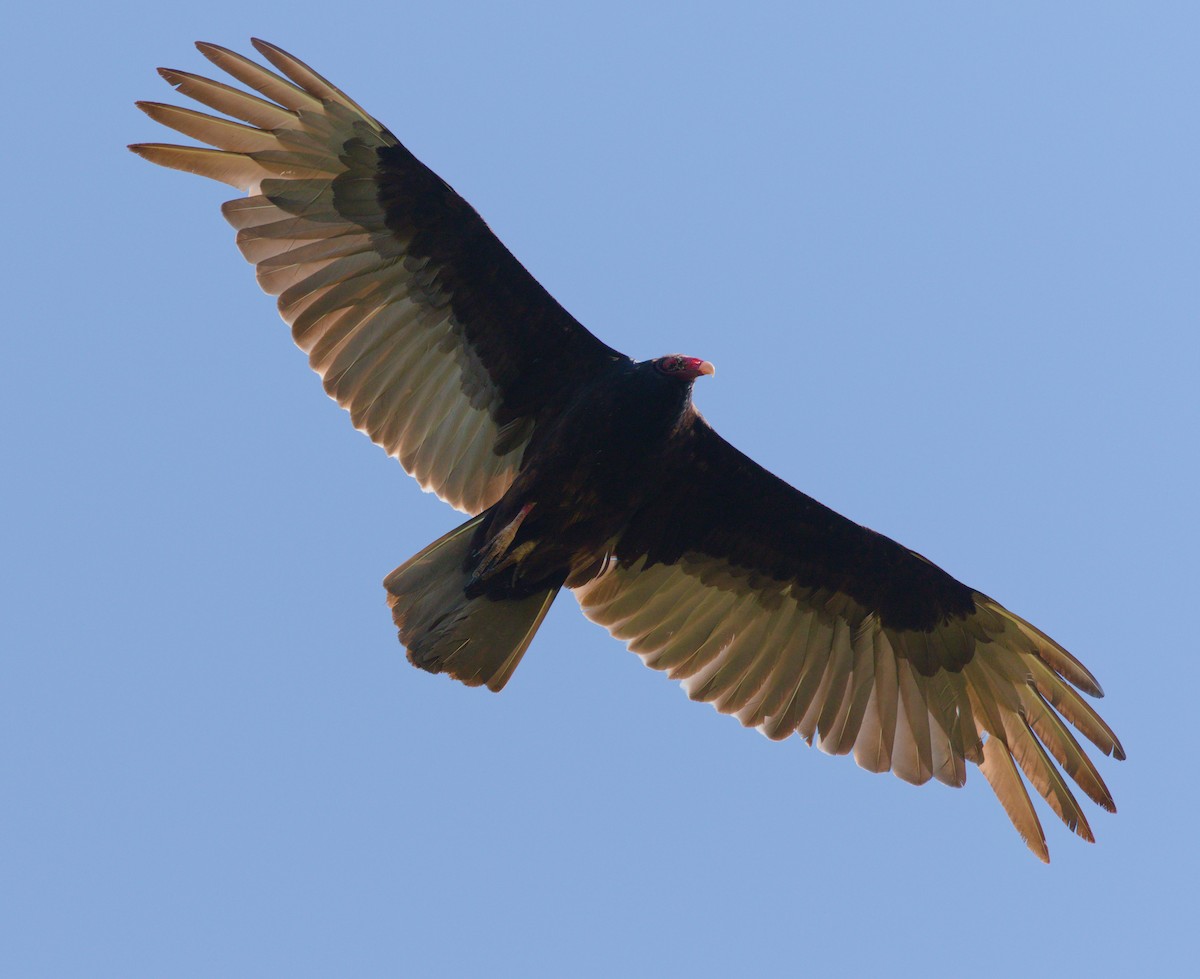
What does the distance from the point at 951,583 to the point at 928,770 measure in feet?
2.65

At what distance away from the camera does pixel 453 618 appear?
643 centimetres

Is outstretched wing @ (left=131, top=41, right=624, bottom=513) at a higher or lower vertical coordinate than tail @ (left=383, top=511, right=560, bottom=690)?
higher

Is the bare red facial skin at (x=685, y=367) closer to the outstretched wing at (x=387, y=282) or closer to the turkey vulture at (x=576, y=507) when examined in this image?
the turkey vulture at (x=576, y=507)

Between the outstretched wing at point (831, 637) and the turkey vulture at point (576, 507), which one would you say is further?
the outstretched wing at point (831, 637)

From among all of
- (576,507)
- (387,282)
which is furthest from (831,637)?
(387,282)

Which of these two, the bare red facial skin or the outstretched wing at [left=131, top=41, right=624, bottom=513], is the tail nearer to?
the outstretched wing at [left=131, top=41, right=624, bottom=513]

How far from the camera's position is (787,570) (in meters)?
→ 7.10

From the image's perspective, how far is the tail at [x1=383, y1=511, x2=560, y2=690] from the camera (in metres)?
6.39

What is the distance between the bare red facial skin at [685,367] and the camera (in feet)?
20.5

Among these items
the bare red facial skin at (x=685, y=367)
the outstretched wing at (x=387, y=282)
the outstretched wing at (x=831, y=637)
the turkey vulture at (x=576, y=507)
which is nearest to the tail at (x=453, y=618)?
the turkey vulture at (x=576, y=507)

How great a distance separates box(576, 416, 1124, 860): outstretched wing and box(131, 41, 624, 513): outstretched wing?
72cm

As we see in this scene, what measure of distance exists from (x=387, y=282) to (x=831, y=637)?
8.00 feet

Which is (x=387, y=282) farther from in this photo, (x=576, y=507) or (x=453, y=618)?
(x=453, y=618)

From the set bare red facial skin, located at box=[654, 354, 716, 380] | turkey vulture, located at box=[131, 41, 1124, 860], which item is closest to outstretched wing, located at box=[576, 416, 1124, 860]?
turkey vulture, located at box=[131, 41, 1124, 860]
